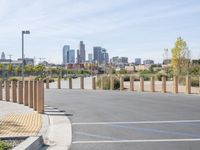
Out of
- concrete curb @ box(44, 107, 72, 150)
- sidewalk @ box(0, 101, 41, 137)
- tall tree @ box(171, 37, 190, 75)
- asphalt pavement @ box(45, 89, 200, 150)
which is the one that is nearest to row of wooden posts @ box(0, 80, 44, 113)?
sidewalk @ box(0, 101, 41, 137)

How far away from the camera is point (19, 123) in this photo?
1415cm

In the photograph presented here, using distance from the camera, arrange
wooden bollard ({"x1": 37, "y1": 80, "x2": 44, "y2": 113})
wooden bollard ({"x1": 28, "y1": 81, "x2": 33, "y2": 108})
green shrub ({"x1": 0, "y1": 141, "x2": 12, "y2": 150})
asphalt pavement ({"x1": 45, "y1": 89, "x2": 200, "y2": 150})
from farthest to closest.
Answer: wooden bollard ({"x1": 28, "y1": 81, "x2": 33, "y2": 108}), wooden bollard ({"x1": 37, "y1": 80, "x2": 44, "y2": 113}), asphalt pavement ({"x1": 45, "y1": 89, "x2": 200, "y2": 150}), green shrub ({"x1": 0, "y1": 141, "x2": 12, "y2": 150})

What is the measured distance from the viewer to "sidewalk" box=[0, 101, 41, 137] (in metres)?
12.0

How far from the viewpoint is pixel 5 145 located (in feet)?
31.3

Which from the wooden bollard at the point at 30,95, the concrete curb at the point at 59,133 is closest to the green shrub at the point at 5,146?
the concrete curb at the point at 59,133

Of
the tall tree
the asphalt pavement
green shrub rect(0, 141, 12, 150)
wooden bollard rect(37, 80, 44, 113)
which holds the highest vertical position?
the tall tree

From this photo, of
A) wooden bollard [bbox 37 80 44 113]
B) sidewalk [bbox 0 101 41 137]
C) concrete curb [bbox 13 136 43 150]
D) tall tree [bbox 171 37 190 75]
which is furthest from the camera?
Result: tall tree [bbox 171 37 190 75]

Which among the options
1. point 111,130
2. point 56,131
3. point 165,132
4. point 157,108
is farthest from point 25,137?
point 157,108

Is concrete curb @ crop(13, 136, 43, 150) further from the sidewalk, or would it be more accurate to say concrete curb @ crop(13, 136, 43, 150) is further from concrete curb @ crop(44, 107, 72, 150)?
the sidewalk

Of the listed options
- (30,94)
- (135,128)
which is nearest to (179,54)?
(30,94)

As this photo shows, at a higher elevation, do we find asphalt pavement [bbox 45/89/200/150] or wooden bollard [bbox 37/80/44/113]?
wooden bollard [bbox 37/80/44/113]

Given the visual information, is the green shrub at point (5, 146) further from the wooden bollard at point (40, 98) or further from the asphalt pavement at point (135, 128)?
the wooden bollard at point (40, 98)

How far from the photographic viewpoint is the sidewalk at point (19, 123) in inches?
474

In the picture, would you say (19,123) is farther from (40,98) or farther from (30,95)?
(30,95)
